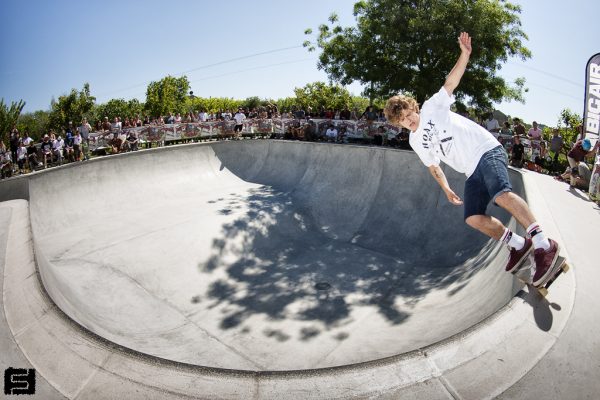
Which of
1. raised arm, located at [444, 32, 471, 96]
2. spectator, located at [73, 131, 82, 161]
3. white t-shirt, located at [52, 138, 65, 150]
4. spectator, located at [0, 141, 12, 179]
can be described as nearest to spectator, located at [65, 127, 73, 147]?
spectator, located at [73, 131, 82, 161]

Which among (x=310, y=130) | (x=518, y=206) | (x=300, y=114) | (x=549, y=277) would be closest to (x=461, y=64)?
(x=518, y=206)

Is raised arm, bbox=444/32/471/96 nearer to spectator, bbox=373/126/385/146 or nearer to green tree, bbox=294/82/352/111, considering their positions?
spectator, bbox=373/126/385/146

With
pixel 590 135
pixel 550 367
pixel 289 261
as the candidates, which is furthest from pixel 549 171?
pixel 550 367

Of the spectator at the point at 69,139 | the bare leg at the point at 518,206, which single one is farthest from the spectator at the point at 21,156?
the bare leg at the point at 518,206

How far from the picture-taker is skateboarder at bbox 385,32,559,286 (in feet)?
10.2

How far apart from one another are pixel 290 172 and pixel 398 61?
911 centimetres

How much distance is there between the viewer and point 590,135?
877 cm

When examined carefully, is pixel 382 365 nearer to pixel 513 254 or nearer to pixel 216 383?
pixel 216 383

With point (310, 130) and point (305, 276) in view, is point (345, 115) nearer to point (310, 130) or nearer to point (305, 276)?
point (310, 130)

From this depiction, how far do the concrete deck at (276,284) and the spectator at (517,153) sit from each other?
4.90 feet

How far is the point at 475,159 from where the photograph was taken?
336 cm

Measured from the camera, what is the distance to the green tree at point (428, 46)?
1599cm

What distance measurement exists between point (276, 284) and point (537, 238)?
5.71 meters

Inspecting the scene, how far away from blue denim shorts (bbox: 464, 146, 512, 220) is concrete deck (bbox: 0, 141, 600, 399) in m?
0.94
